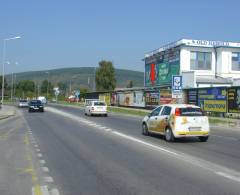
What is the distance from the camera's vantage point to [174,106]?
19859 mm

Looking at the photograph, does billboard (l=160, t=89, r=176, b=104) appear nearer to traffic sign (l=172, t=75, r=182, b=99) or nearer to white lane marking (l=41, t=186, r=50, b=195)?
traffic sign (l=172, t=75, r=182, b=99)

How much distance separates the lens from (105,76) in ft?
341

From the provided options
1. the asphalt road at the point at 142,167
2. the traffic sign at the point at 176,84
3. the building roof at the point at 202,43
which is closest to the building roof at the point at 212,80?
the building roof at the point at 202,43

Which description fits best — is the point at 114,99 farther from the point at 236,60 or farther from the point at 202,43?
the point at 236,60

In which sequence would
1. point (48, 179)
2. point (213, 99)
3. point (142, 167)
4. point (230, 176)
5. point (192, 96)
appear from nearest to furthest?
point (48, 179) < point (230, 176) < point (142, 167) < point (213, 99) < point (192, 96)

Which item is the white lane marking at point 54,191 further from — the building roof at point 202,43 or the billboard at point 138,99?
the building roof at point 202,43

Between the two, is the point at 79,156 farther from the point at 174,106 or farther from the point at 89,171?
the point at 174,106

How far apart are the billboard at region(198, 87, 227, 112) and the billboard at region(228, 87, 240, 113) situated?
74 cm

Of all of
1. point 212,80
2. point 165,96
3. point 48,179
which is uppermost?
point 212,80

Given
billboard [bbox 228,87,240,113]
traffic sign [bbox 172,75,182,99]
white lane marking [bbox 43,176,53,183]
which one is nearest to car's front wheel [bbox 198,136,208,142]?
white lane marking [bbox 43,176,53,183]

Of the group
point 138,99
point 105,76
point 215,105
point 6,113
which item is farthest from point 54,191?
point 105,76

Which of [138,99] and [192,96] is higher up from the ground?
[192,96]

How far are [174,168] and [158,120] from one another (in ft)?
30.1

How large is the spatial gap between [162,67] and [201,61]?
22.6 ft
